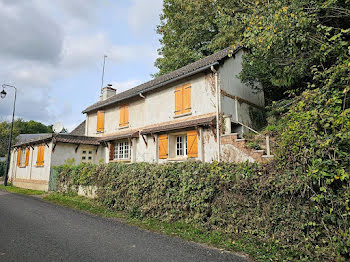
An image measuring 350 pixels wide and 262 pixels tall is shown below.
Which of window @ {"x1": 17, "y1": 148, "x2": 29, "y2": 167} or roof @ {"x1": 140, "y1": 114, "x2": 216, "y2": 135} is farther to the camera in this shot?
window @ {"x1": 17, "y1": 148, "x2": 29, "y2": 167}

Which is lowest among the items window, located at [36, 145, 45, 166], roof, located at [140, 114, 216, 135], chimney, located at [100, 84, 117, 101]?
window, located at [36, 145, 45, 166]

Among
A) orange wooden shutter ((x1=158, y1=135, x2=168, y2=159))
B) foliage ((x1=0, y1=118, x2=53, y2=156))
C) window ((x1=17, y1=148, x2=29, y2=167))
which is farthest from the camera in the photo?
foliage ((x1=0, y1=118, x2=53, y2=156))

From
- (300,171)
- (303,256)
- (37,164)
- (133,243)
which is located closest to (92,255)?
(133,243)

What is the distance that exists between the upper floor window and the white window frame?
1.29 m

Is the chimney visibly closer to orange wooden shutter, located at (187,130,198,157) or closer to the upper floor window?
the upper floor window

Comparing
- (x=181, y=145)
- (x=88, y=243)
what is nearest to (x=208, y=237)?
(x=88, y=243)

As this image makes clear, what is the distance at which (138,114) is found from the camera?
14.6 m

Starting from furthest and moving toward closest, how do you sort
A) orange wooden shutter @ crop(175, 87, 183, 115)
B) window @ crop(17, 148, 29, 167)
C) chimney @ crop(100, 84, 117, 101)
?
1. chimney @ crop(100, 84, 117, 101)
2. window @ crop(17, 148, 29, 167)
3. orange wooden shutter @ crop(175, 87, 183, 115)

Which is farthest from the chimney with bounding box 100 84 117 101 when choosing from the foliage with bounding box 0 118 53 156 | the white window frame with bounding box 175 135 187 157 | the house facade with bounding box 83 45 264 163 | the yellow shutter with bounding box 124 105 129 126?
the foliage with bounding box 0 118 53 156

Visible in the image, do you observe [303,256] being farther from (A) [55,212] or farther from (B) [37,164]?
(B) [37,164]

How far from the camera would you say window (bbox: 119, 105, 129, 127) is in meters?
15.1

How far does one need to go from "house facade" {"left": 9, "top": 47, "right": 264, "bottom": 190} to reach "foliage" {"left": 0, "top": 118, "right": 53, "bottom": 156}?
1659 centimetres

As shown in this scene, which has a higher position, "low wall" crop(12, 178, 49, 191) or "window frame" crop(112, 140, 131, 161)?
"window frame" crop(112, 140, 131, 161)

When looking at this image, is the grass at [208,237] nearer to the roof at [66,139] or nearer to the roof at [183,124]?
the roof at [183,124]
